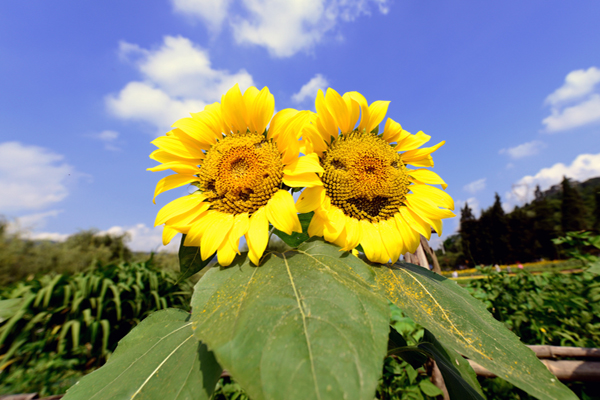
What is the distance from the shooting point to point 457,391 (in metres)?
0.73

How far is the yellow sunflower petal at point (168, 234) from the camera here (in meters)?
0.67

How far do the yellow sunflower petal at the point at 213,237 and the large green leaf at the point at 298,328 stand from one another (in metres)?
0.08

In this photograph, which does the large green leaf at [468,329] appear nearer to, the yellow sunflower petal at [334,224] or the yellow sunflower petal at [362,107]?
the yellow sunflower petal at [334,224]

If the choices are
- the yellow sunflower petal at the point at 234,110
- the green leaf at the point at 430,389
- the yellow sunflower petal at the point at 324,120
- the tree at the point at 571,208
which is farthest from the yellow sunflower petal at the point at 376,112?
the tree at the point at 571,208

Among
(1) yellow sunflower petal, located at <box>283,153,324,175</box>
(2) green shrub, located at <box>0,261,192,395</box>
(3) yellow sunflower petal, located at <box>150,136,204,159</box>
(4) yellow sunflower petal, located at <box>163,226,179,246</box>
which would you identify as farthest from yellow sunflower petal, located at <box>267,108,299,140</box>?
(2) green shrub, located at <box>0,261,192,395</box>

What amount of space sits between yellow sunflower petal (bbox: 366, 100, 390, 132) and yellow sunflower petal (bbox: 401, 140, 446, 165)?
126 millimetres

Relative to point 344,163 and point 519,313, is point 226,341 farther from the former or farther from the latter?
point 519,313

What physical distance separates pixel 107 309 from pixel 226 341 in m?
3.98

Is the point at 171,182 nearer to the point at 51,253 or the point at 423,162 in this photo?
the point at 423,162

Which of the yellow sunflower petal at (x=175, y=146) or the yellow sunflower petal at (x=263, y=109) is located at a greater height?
the yellow sunflower petal at (x=263, y=109)

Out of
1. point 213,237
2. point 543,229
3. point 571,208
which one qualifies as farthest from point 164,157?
point 543,229

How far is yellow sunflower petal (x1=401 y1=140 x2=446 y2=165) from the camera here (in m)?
0.84

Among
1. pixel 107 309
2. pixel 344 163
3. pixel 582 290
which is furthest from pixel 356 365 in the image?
pixel 107 309

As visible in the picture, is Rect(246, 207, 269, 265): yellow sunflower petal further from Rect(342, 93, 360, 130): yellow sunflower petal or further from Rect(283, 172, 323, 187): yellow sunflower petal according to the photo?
Rect(342, 93, 360, 130): yellow sunflower petal
